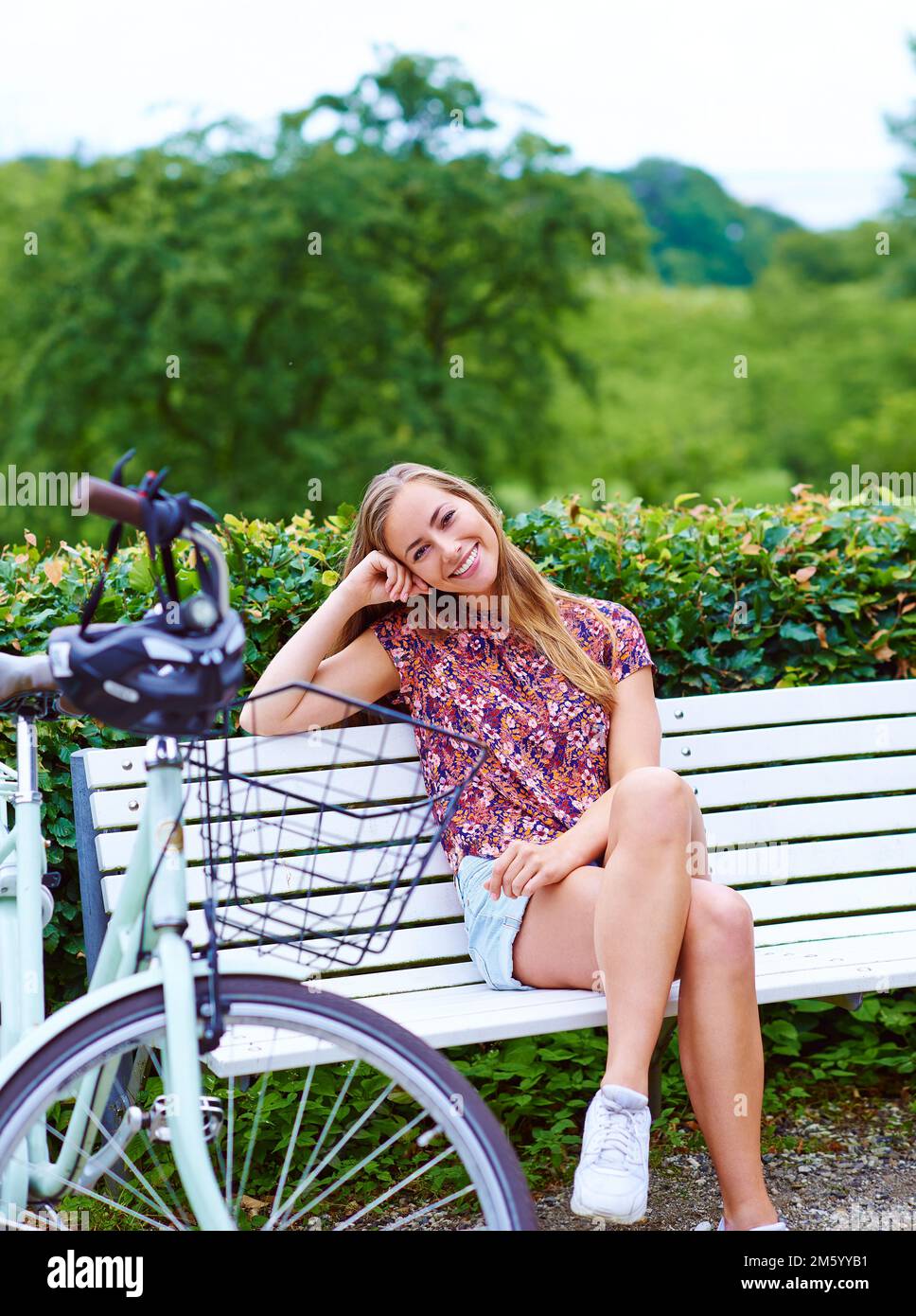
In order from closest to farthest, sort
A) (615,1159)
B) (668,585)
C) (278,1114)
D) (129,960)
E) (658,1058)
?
(129,960), (615,1159), (658,1058), (278,1114), (668,585)

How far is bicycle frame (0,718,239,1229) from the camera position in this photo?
1.59 m

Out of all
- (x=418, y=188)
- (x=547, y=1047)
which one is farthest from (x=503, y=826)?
(x=418, y=188)

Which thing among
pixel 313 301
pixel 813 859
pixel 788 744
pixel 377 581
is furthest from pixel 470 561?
pixel 313 301

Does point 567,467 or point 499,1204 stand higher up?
point 567,467

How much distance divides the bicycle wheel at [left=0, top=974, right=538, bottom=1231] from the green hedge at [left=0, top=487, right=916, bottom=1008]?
19.3 inches

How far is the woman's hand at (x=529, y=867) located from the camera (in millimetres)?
2406

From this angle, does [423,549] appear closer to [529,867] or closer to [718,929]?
[529,867]

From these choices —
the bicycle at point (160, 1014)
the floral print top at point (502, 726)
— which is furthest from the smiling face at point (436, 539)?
the bicycle at point (160, 1014)

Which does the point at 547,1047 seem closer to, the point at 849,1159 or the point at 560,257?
the point at 849,1159

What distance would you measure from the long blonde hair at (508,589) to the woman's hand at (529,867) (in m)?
0.38

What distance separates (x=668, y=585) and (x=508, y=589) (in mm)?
585

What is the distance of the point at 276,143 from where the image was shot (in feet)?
73.0

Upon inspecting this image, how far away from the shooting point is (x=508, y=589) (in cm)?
273

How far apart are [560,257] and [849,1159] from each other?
70.4 feet
